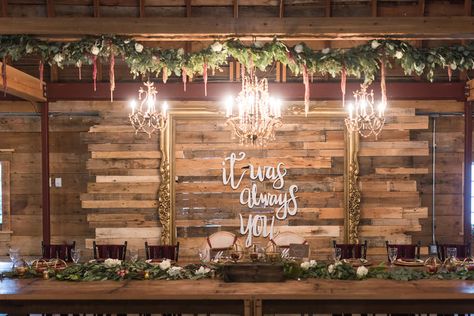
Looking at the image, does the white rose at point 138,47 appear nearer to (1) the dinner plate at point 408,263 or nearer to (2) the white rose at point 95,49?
(2) the white rose at point 95,49

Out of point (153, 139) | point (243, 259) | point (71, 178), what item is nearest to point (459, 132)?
point (153, 139)

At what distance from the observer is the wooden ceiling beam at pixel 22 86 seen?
8261mm

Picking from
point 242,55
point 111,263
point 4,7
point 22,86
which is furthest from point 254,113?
point 4,7

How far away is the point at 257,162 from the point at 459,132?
416cm

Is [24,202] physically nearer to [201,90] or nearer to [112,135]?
[112,135]

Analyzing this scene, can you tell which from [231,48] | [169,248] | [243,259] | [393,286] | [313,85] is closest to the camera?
[393,286]

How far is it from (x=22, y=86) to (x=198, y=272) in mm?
4872

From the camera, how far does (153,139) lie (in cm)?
1025

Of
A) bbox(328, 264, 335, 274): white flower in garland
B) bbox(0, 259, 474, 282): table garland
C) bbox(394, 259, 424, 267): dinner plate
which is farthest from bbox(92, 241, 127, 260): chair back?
bbox(394, 259, 424, 267): dinner plate

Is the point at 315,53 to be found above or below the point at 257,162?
above

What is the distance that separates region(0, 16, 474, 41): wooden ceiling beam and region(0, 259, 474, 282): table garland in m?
2.61

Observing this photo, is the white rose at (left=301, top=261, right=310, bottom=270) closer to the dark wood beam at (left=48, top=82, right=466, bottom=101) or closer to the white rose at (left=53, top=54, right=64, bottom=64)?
the white rose at (left=53, top=54, right=64, bottom=64)

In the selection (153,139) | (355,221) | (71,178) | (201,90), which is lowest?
(355,221)

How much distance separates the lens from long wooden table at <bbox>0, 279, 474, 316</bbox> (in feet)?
16.2
